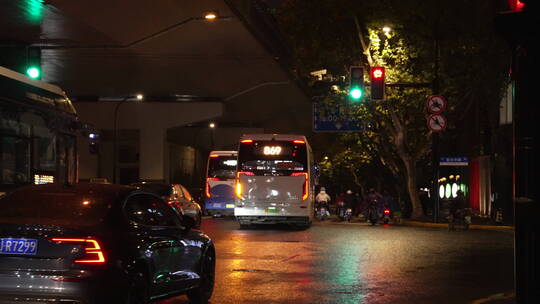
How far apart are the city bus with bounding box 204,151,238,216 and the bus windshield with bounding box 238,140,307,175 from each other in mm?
10957

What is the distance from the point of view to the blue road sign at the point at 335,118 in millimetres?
36234

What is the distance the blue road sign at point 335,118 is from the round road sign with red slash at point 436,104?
232 inches

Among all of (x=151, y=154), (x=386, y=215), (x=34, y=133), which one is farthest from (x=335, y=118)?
(x=34, y=133)

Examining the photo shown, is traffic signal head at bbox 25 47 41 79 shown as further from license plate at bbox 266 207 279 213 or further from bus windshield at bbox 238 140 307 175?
license plate at bbox 266 207 279 213

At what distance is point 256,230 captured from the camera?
86.2ft

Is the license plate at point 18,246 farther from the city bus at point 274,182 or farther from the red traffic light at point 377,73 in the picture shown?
the red traffic light at point 377,73

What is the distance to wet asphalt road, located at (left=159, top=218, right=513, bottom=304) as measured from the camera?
37.4 feet

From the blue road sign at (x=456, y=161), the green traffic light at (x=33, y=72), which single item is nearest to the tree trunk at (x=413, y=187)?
the blue road sign at (x=456, y=161)

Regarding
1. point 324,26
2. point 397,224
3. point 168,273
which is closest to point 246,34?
point 324,26

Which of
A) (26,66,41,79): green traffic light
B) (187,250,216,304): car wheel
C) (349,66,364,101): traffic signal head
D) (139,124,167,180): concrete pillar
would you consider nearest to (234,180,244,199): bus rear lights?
(349,66,364,101): traffic signal head

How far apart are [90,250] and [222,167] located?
1237 inches

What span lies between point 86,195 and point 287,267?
6715mm

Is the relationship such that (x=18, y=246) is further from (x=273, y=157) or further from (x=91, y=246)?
(x=273, y=157)

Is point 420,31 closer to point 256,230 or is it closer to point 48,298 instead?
point 256,230
